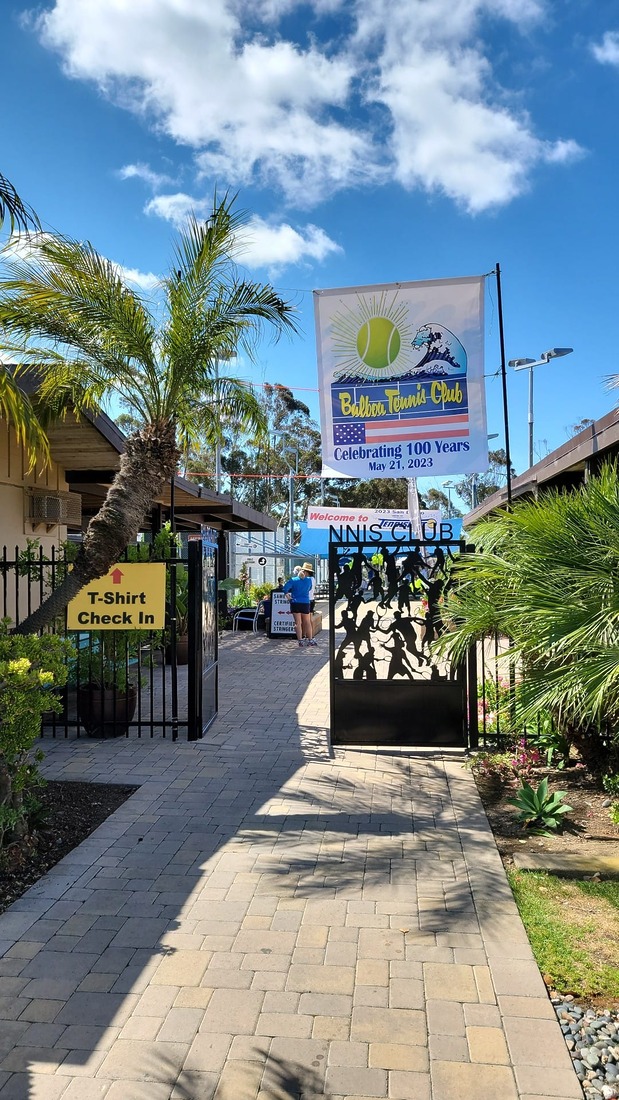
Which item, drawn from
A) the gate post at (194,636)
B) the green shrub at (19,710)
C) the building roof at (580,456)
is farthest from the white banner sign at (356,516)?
the green shrub at (19,710)

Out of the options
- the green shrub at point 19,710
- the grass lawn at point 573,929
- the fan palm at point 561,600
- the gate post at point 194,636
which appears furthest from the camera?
the gate post at point 194,636

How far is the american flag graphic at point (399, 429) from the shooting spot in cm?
635

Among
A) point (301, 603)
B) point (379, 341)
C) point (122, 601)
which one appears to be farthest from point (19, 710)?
point (301, 603)

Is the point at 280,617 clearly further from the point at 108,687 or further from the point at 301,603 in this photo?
the point at 108,687

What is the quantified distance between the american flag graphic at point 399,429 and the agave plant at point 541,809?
3.01 m

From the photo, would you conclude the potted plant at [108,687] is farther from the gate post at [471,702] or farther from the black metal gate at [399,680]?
the gate post at [471,702]

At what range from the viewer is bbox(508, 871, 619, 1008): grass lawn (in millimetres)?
3115

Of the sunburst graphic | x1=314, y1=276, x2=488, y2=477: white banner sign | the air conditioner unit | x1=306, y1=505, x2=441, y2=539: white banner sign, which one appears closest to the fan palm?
x1=314, y1=276, x2=488, y2=477: white banner sign

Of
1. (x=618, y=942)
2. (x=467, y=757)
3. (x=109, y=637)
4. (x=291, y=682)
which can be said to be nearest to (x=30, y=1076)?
(x=618, y=942)

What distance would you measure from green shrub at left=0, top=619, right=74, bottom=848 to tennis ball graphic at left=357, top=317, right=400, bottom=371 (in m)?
3.69

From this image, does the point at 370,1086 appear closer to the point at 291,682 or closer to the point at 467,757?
the point at 467,757

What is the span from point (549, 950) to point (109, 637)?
5427mm

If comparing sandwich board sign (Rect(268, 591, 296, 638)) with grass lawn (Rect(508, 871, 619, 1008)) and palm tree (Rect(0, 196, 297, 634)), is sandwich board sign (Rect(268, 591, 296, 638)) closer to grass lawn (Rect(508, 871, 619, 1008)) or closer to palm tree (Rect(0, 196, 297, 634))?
palm tree (Rect(0, 196, 297, 634))

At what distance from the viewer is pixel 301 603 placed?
1577 centimetres
